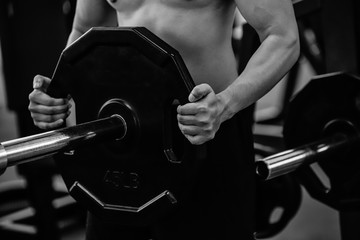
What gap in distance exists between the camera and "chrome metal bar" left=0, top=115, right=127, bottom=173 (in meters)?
0.70

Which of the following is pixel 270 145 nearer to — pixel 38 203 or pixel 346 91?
pixel 346 91

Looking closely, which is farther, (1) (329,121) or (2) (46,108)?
(1) (329,121)

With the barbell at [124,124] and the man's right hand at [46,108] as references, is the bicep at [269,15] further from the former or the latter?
the man's right hand at [46,108]

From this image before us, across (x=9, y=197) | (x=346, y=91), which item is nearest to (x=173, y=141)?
(x=346, y=91)

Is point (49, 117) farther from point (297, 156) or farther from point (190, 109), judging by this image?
point (297, 156)

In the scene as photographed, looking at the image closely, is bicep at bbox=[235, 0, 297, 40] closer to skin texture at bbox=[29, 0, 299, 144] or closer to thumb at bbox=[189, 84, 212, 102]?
skin texture at bbox=[29, 0, 299, 144]

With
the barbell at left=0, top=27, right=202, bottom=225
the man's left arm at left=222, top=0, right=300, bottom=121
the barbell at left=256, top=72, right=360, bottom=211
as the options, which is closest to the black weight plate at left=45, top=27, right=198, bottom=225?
the barbell at left=0, top=27, right=202, bottom=225

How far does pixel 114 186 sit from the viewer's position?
2.94 ft

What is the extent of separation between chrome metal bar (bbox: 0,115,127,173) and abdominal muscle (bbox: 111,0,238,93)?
16 centimetres

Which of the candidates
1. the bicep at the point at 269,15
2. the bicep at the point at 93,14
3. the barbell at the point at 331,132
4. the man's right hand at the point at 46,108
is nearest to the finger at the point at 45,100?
the man's right hand at the point at 46,108

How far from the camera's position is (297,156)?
104 centimetres

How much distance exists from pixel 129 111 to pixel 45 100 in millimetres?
165

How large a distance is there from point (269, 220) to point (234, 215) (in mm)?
849

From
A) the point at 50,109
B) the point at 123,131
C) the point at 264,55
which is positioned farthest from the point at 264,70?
the point at 50,109
